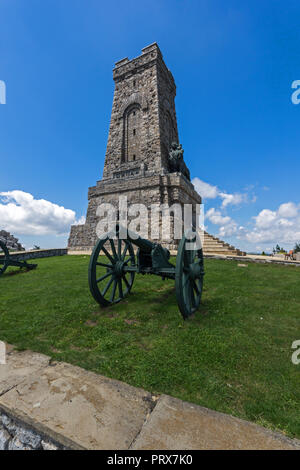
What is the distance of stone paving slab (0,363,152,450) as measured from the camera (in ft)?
4.59

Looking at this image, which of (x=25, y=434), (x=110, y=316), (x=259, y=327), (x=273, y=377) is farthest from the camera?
(x=110, y=316)

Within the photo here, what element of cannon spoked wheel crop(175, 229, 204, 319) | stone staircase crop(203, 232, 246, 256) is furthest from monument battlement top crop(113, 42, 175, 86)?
cannon spoked wheel crop(175, 229, 204, 319)

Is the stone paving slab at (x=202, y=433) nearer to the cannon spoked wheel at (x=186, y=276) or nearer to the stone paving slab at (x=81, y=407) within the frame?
the stone paving slab at (x=81, y=407)

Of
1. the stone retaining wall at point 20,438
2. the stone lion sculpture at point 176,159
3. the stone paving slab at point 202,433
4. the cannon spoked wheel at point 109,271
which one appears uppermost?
the stone lion sculpture at point 176,159

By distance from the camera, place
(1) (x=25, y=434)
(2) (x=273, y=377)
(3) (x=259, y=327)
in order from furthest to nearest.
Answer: (3) (x=259, y=327)
(2) (x=273, y=377)
(1) (x=25, y=434)

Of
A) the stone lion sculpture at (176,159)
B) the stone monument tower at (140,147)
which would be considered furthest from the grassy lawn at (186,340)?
the stone lion sculpture at (176,159)

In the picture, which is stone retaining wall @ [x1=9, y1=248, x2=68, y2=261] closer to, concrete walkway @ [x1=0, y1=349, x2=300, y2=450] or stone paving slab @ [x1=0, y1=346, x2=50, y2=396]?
stone paving slab @ [x1=0, y1=346, x2=50, y2=396]

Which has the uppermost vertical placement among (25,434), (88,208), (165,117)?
(165,117)

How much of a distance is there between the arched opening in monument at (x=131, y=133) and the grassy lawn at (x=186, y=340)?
49.3 ft

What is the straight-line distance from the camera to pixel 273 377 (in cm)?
217

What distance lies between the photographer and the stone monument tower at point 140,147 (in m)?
14.8

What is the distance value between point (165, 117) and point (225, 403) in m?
20.4
